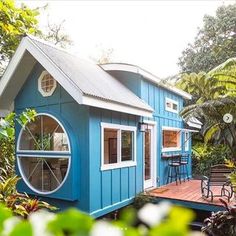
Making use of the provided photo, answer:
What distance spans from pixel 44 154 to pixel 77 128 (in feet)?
3.61

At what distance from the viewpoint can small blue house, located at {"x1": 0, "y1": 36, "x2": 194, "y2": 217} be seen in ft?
24.3

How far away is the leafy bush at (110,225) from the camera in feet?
1.35

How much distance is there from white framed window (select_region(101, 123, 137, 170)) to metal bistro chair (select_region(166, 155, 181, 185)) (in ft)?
10.3

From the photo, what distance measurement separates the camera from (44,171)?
8.15 m

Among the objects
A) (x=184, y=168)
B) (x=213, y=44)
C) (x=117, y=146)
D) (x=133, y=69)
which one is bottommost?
(x=184, y=168)

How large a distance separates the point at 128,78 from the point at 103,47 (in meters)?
22.3

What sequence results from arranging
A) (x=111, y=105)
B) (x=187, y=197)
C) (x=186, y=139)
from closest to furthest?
(x=111, y=105) → (x=187, y=197) → (x=186, y=139)

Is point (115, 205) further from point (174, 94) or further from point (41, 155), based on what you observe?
point (174, 94)

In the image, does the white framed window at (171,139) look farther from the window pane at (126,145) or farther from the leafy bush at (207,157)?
the leafy bush at (207,157)

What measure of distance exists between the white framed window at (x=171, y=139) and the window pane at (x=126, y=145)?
282 centimetres

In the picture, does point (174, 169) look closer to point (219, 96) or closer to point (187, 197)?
point (187, 197)

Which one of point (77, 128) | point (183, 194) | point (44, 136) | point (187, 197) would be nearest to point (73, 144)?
point (77, 128)

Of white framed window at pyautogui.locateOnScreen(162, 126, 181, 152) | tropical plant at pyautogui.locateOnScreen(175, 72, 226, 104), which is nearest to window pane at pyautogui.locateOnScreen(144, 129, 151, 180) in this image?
white framed window at pyautogui.locateOnScreen(162, 126, 181, 152)

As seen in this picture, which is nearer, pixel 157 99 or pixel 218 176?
pixel 218 176
